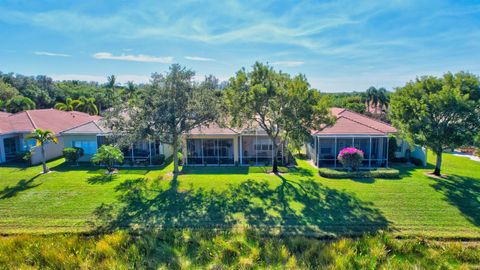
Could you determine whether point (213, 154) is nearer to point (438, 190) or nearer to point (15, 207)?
point (15, 207)

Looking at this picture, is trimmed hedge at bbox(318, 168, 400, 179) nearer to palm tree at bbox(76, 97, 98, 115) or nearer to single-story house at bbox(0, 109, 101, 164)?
single-story house at bbox(0, 109, 101, 164)

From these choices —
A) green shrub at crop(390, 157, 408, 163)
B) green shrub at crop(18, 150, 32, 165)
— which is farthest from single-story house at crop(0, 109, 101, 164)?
green shrub at crop(390, 157, 408, 163)

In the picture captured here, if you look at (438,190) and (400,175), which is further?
(400,175)

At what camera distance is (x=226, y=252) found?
9492 mm

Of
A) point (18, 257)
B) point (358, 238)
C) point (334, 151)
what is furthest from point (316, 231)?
point (334, 151)

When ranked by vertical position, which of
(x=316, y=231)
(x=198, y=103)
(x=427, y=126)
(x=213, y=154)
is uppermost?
(x=198, y=103)

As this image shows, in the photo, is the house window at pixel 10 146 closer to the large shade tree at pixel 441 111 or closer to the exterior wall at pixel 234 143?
the exterior wall at pixel 234 143

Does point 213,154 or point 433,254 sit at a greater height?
point 213,154

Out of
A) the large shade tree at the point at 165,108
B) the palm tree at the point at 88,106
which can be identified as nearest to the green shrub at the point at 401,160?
the large shade tree at the point at 165,108

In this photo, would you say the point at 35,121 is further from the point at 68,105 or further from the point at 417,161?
the point at 417,161

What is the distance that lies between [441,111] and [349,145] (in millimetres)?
7514

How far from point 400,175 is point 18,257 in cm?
2228

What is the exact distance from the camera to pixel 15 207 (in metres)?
13.7

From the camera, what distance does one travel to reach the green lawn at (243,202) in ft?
39.2
